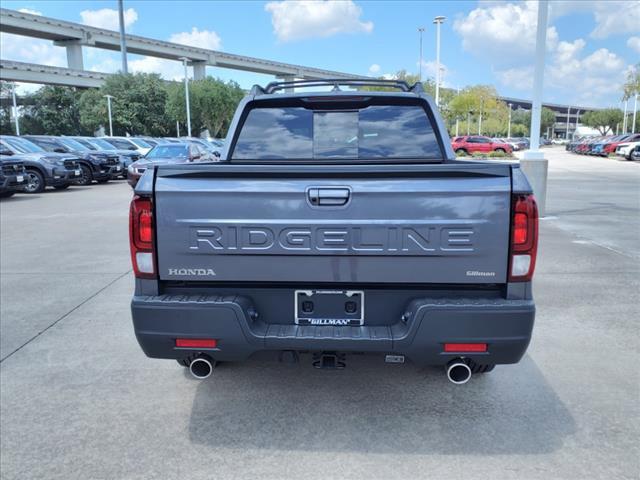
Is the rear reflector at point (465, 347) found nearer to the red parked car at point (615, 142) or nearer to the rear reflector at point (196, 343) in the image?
the rear reflector at point (196, 343)

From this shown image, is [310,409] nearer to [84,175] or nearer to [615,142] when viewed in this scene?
[84,175]

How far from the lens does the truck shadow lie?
3201 millimetres

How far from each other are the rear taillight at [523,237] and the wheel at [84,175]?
1879 centimetres

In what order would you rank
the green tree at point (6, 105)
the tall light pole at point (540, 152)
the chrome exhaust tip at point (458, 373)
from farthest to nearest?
the green tree at point (6, 105)
the tall light pole at point (540, 152)
the chrome exhaust tip at point (458, 373)

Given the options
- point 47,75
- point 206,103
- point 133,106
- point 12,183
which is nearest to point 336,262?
point 12,183

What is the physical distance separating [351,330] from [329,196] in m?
0.76

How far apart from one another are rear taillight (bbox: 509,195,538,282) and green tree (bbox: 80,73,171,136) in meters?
63.5

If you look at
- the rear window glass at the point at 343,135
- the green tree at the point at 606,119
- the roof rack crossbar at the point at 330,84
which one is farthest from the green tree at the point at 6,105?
the green tree at the point at 606,119

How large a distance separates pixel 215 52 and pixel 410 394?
92.3 m

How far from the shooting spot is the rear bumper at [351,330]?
2.88m

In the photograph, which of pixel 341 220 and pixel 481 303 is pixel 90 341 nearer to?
pixel 341 220

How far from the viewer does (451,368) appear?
122 inches

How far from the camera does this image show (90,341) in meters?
4.86

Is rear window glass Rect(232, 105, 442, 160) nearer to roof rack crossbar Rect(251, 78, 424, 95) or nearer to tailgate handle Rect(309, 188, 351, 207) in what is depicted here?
roof rack crossbar Rect(251, 78, 424, 95)
